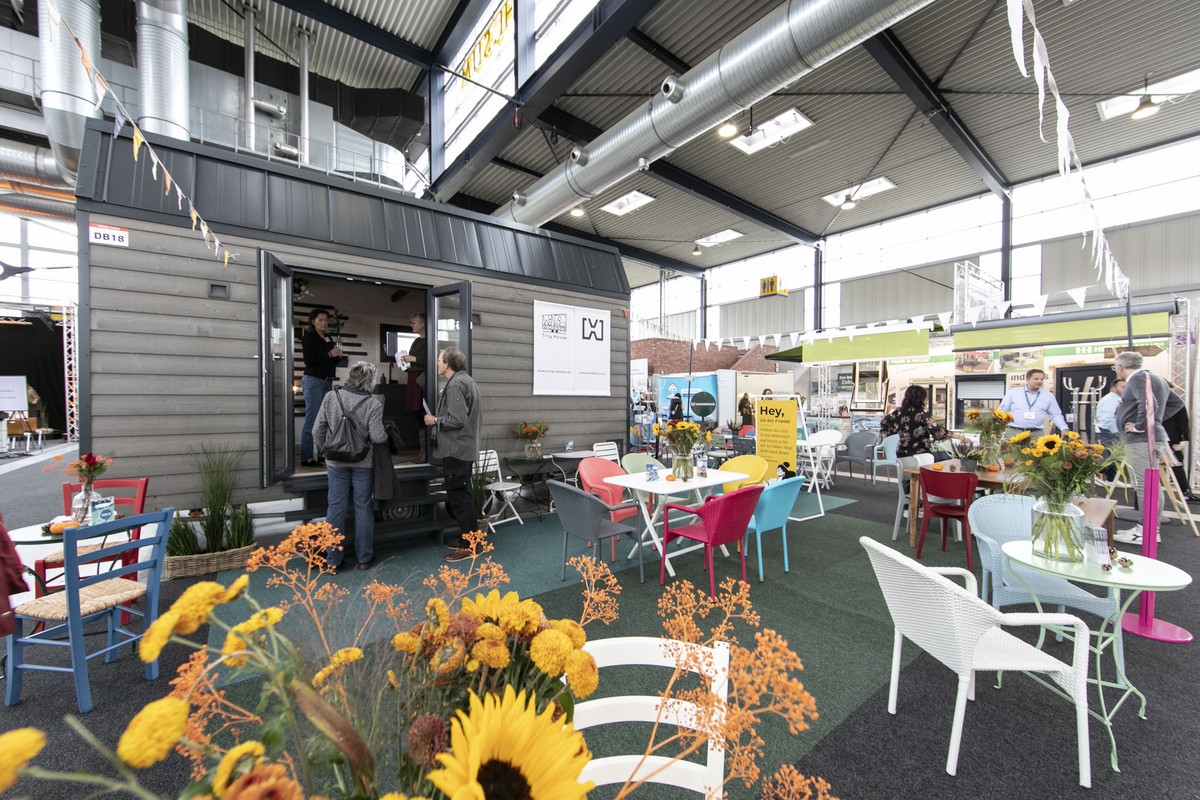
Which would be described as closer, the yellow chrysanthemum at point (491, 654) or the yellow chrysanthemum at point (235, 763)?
the yellow chrysanthemum at point (235, 763)

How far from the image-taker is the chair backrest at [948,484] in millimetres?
4117

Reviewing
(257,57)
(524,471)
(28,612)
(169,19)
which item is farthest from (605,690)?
(257,57)

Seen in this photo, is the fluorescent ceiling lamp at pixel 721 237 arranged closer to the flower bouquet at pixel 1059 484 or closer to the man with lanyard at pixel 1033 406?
the man with lanyard at pixel 1033 406

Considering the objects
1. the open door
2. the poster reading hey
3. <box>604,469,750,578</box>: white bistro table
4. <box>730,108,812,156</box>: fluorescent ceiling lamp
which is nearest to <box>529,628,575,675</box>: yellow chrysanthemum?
<box>604,469,750,578</box>: white bistro table

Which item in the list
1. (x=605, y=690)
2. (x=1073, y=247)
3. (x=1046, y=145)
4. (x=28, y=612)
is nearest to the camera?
(x=28, y=612)

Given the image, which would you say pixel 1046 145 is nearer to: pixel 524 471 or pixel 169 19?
pixel 524 471

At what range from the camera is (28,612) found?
2260 mm

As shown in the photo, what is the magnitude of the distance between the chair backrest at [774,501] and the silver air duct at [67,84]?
6.66 meters

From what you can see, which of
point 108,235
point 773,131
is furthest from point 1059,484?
point 773,131

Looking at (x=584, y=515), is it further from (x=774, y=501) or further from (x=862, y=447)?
(x=862, y=447)

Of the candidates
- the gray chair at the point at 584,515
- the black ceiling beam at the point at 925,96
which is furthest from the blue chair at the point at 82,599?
the black ceiling beam at the point at 925,96

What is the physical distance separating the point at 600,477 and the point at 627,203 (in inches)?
327

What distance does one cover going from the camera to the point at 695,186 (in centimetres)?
1029

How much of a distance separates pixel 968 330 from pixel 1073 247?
5559 millimetres
